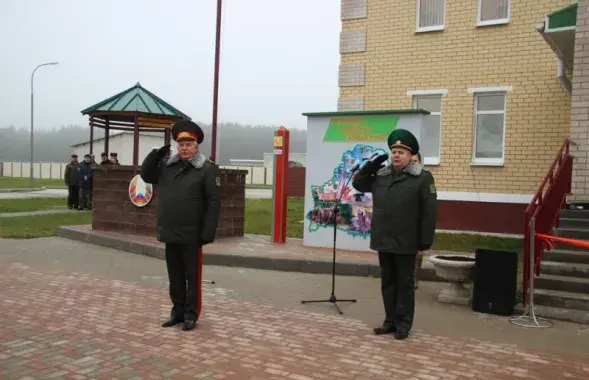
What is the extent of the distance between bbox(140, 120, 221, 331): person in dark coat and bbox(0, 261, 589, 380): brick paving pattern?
0.39m

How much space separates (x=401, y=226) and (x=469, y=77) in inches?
390

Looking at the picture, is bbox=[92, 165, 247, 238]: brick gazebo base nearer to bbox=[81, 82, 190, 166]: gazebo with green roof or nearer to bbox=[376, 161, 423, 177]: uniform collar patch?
bbox=[81, 82, 190, 166]: gazebo with green roof

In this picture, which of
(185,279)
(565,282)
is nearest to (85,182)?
(185,279)

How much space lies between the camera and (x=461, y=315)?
23.8ft

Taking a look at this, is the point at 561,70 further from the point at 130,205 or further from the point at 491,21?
the point at 130,205

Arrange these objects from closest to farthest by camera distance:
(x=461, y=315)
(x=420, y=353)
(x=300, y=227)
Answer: (x=420, y=353)
(x=461, y=315)
(x=300, y=227)

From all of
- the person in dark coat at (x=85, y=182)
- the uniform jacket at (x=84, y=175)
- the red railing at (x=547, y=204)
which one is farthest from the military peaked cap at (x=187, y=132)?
the uniform jacket at (x=84, y=175)

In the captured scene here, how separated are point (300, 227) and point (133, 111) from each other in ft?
17.7

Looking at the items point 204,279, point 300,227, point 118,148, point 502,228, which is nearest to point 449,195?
point 502,228

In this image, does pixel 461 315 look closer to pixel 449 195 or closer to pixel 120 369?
pixel 120 369

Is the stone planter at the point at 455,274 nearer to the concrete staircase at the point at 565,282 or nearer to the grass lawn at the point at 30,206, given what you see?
the concrete staircase at the point at 565,282

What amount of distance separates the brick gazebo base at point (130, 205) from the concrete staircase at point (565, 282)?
646 centimetres

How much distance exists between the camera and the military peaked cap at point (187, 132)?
6.32 metres

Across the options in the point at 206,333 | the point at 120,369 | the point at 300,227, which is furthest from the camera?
the point at 300,227
